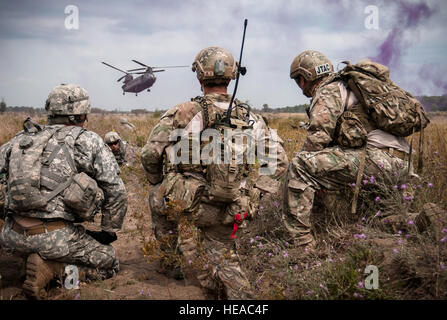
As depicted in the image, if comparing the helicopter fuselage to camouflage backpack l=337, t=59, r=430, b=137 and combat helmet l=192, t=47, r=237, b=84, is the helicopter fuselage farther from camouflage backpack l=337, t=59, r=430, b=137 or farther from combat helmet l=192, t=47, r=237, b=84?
camouflage backpack l=337, t=59, r=430, b=137

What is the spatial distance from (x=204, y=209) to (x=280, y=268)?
956 mm

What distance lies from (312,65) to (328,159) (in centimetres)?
132

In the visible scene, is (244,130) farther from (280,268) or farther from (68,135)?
(68,135)

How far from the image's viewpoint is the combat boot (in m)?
3.37

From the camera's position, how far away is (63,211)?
3619mm

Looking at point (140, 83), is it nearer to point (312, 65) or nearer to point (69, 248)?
point (312, 65)

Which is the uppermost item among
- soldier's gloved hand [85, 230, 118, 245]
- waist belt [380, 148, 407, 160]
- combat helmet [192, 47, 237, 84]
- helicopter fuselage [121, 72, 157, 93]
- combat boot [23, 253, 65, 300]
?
helicopter fuselage [121, 72, 157, 93]

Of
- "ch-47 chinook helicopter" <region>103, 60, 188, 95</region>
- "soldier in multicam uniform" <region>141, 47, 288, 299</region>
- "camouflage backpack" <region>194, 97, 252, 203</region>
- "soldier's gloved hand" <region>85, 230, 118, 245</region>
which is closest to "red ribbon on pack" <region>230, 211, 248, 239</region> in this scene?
"soldier in multicam uniform" <region>141, 47, 288, 299</region>

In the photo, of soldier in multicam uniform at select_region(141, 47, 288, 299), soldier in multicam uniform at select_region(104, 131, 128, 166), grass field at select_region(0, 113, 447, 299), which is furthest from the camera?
soldier in multicam uniform at select_region(104, 131, 128, 166)

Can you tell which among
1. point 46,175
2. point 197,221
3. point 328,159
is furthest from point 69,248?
point 328,159

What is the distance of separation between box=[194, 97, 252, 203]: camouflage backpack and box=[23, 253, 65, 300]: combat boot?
170 centimetres

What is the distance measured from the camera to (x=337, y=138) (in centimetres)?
430

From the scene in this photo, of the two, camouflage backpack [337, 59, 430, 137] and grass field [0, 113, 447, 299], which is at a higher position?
camouflage backpack [337, 59, 430, 137]

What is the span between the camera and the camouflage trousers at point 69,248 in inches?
139
